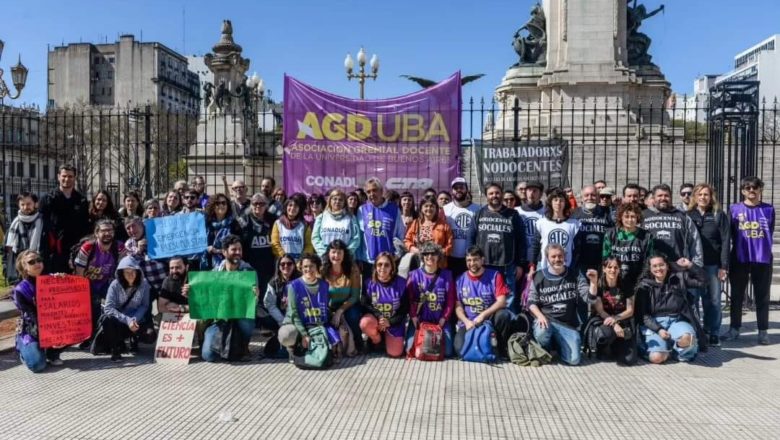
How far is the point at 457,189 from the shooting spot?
7.94 metres

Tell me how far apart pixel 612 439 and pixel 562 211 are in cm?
312

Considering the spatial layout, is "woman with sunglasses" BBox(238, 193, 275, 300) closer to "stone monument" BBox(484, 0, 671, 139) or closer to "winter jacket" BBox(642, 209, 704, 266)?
"winter jacket" BBox(642, 209, 704, 266)

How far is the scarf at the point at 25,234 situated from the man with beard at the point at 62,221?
13 centimetres

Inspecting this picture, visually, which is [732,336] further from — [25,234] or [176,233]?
[25,234]

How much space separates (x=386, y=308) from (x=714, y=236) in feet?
12.4

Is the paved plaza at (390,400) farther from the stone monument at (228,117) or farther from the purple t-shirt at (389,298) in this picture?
the stone monument at (228,117)

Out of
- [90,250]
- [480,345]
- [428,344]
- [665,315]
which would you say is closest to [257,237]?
[90,250]

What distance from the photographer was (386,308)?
705cm

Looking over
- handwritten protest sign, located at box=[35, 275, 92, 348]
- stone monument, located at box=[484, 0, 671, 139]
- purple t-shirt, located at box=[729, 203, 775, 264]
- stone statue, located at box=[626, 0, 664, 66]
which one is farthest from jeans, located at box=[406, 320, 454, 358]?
stone statue, located at box=[626, 0, 664, 66]

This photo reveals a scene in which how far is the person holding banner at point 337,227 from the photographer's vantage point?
7582 millimetres

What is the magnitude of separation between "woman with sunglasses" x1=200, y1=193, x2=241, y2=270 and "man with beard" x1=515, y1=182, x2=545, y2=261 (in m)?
3.25

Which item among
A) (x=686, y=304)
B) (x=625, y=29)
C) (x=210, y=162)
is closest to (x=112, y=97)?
(x=210, y=162)

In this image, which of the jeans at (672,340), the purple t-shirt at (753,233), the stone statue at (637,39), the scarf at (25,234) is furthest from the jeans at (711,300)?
the stone statue at (637,39)

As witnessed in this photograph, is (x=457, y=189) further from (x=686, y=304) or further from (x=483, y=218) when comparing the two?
(x=686, y=304)
